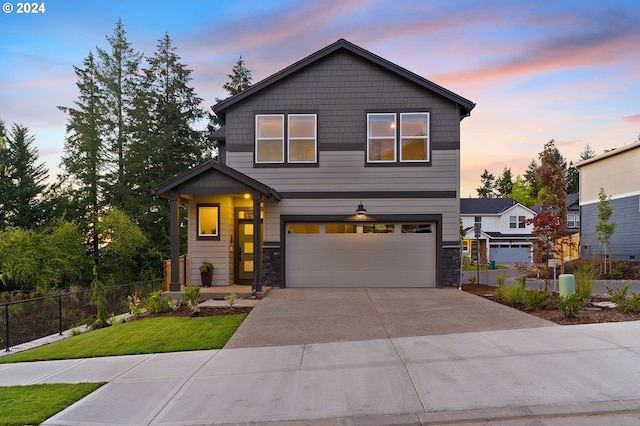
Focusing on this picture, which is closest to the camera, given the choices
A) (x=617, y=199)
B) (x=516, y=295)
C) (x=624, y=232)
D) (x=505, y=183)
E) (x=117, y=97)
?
(x=516, y=295)

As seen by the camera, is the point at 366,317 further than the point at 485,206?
No

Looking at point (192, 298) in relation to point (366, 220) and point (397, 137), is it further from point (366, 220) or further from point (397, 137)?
point (397, 137)

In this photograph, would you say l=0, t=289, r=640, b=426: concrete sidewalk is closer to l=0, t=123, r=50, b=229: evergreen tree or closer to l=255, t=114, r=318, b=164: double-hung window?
l=255, t=114, r=318, b=164: double-hung window

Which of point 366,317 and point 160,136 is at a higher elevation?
point 160,136

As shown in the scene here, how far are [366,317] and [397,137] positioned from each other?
6.83 metres

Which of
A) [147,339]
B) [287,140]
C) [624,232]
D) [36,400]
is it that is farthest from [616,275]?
[36,400]

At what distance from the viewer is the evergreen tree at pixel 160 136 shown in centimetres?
2522

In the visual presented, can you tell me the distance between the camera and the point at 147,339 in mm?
7312

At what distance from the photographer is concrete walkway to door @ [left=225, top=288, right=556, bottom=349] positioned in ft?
23.7

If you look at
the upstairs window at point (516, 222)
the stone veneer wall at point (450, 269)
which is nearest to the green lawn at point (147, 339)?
the stone veneer wall at point (450, 269)

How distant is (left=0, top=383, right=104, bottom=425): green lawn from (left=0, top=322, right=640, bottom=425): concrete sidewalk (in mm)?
170

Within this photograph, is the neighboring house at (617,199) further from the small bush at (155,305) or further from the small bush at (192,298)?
the small bush at (155,305)

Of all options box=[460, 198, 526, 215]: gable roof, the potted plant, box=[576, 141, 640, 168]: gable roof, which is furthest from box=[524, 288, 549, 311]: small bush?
box=[460, 198, 526, 215]: gable roof

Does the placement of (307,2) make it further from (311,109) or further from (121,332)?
(121,332)
